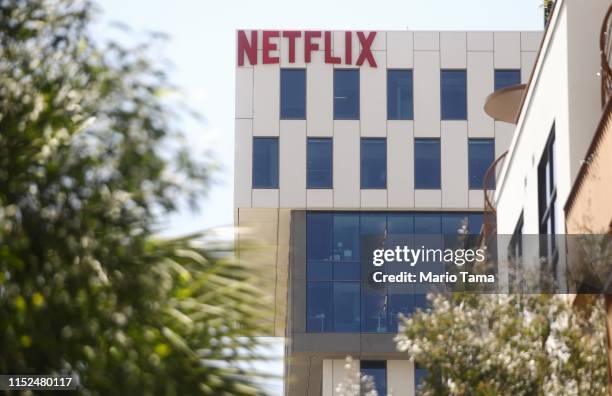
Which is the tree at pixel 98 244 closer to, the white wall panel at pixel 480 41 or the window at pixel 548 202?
the window at pixel 548 202

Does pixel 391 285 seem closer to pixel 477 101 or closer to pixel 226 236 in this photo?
pixel 477 101

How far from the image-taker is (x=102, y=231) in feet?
20.5

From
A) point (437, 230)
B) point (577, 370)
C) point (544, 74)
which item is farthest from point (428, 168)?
point (577, 370)

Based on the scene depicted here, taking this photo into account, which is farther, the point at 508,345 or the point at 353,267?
the point at 353,267

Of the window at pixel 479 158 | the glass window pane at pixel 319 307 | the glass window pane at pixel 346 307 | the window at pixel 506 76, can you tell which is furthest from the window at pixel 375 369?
the window at pixel 506 76

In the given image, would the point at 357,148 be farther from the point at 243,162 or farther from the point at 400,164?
the point at 243,162

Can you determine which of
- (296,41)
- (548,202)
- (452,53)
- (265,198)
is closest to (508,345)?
(548,202)

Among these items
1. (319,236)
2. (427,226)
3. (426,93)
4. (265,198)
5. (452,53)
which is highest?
(452,53)

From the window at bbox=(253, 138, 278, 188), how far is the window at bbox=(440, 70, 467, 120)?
6360 mm

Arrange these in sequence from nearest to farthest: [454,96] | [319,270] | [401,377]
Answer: [401,377] < [319,270] < [454,96]

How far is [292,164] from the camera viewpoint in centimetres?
4956

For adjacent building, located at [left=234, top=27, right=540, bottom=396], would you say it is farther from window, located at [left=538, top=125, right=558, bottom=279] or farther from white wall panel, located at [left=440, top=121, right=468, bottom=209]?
window, located at [left=538, top=125, right=558, bottom=279]

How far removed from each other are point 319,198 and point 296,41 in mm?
5685

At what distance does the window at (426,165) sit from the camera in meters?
49.9
